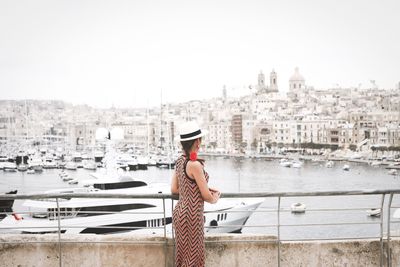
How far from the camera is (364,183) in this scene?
41.1 meters

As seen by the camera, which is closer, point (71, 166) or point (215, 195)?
point (215, 195)

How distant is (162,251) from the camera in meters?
2.66

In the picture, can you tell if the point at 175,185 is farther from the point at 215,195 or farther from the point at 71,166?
the point at 71,166

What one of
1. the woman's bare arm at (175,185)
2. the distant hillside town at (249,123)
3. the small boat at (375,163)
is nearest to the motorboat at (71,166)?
the distant hillside town at (249,123)

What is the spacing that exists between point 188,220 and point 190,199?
10 centimetres

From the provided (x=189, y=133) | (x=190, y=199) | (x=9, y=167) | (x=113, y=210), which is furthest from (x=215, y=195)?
(x=9, y=167)

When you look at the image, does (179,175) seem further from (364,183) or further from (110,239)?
(364,183)

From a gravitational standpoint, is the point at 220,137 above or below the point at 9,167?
above

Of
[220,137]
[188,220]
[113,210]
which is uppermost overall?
[188,220]

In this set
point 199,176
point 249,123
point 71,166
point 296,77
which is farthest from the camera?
point 296,77

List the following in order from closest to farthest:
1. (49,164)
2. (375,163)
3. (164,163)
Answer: (49,164) → (164,163) → (375,163)

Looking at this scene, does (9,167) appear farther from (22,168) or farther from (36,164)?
(36,164)

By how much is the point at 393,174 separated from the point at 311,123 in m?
35.4

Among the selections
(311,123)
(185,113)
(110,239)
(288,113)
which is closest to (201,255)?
(110,239)
